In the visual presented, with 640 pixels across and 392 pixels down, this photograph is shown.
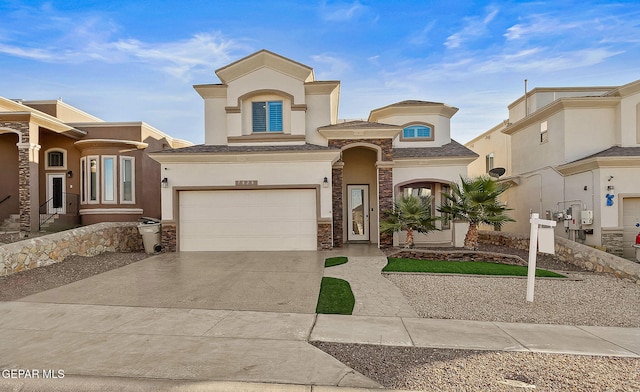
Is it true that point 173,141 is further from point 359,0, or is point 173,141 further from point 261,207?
point 359,0

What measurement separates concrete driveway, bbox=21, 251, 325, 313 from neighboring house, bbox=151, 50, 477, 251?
1.94m

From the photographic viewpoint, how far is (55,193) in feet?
55.6

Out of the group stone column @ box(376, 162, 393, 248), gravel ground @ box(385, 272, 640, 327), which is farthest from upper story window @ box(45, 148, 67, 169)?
gravel ground @ box(385, 272, 640, 327)

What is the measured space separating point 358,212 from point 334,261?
5546mm

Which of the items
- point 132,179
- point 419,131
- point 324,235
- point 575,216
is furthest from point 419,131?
point 132,179

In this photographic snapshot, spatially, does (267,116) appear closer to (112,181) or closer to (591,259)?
(112,181)

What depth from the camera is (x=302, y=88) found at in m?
15.2

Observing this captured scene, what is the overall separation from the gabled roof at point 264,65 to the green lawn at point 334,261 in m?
8.23

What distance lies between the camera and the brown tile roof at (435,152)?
50.2 feet

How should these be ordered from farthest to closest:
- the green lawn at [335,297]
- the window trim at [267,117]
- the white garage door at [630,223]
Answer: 1. the window trim at [267,117]
2. the white garage door at [630,223]
3. the green lawn at [335,297]

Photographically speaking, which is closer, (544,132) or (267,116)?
(267,116)

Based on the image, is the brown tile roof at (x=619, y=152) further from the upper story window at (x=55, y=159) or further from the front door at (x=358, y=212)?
the upper story window at (x=55, y=159)

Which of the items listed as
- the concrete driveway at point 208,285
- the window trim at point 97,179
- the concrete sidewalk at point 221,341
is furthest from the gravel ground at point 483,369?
the window trim at point 97,179

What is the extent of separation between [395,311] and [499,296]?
2.64 m
